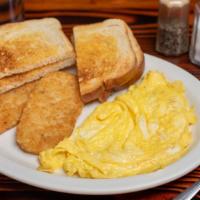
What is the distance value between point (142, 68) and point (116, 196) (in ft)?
2.19

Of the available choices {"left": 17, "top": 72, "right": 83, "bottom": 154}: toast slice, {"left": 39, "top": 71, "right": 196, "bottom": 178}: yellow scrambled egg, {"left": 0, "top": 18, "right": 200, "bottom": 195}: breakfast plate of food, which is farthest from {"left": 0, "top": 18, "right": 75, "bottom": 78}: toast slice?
{"left": 39, "top": 71, "right": 196, "bottom": 178}: yellow scrambled egg

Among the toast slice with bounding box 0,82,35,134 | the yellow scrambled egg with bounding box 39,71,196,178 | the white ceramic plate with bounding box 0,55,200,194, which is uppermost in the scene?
the yellow scrambled egg with bounding box 39,71,196,178

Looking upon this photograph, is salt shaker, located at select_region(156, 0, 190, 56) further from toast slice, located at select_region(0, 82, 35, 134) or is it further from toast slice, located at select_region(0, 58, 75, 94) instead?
toast slice, located at select_region(0, 82, 35, 134)

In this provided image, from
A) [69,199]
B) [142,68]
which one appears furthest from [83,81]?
[69,199]

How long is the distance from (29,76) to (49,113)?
0.31m

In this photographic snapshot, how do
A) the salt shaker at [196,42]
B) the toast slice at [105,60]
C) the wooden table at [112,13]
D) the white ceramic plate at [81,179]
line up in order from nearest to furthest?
1. the white ceramic plate at [81,179]
2. the toast slice at [105,60]
3. the salt shaker at [196,42]
4. the wooden table at [112,13]

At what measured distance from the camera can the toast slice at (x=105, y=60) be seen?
6.09 ft

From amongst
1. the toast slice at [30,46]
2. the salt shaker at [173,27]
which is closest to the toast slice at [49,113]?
the toast slice at [30,46]

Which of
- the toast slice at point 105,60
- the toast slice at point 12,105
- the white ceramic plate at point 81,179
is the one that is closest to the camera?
the white ceramic plate at point 81,179

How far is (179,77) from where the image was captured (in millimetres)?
1952

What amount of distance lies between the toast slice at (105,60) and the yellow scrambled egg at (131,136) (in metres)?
0.10

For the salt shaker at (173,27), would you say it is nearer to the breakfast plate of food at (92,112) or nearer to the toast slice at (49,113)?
the breakfast plate of food at (92,112)

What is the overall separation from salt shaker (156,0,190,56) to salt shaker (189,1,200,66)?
0.07m

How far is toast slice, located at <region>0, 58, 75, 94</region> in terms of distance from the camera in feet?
6.26
